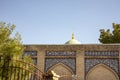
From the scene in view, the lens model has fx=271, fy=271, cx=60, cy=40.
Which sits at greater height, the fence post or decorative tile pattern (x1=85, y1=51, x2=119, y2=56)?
decorative tile pattern (x1=85, y1=51, x2=119, y2=56)

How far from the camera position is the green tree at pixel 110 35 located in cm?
2000

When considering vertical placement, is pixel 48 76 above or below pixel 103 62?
above

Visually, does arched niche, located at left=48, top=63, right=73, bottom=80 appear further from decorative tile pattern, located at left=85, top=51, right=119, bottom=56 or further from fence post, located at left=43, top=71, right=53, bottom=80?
fence post, located at left=43, top=71, right=53, bottom=80

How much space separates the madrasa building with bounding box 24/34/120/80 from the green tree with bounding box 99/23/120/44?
6.37 meters

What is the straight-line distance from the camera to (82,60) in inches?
548

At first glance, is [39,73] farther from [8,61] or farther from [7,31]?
[7,31]

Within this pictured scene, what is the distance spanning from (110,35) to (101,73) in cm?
745

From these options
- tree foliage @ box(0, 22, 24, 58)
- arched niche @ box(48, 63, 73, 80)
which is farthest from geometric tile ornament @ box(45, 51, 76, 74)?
tree foliage @ box(0, 22, 24, 58)

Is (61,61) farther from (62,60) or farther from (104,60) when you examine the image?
(104,60)

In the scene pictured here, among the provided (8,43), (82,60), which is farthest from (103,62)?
(8,43)

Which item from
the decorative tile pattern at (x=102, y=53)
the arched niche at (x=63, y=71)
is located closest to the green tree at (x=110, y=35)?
the decorative tile pattern at (x=102, y=53)

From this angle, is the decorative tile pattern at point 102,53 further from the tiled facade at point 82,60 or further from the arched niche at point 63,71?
the arched niche at point 63,71

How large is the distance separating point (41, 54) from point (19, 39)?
18.2ft

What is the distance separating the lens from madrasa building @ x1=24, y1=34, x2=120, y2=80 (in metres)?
13.6
